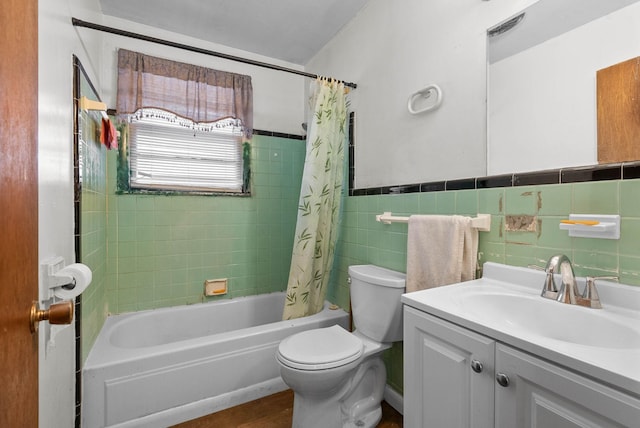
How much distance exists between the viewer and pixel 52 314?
1.74ft

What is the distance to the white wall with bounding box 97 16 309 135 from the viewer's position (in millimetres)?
2031

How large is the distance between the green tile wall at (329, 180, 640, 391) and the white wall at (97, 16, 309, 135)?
1322 mm

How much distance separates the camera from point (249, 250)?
98.3 inches

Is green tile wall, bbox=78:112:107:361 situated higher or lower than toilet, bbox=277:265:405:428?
higher

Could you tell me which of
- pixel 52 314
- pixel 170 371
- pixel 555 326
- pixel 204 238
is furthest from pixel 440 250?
pixel 204 238

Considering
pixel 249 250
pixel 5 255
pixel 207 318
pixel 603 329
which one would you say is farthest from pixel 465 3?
pixel 207 318

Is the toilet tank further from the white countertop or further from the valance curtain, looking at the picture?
the valance curtain

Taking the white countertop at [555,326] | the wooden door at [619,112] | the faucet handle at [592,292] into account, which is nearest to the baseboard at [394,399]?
the white countertop at [555,326]

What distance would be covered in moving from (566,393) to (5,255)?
107 centimetres

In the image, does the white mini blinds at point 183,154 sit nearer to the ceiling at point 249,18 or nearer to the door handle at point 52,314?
the ceiling at point 249,18

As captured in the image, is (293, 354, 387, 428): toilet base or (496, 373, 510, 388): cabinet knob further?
(293, 354, 387, 428): toilet base

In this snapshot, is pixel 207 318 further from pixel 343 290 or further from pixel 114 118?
pixel 114 118

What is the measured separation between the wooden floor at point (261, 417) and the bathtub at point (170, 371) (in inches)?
1.6

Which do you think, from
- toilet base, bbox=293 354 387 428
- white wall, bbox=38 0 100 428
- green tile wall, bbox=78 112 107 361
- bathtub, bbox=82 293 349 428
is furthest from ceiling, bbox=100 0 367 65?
toilet base, bbox=293 354 387 428
